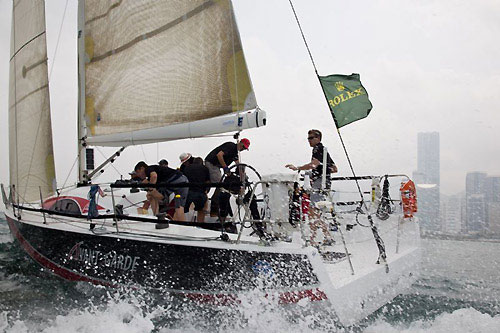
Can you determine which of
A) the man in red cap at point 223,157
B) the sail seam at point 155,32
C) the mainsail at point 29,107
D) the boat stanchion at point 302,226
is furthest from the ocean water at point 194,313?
the sail seam at point 155,32

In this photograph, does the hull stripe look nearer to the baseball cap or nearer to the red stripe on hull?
the red stripe on hull

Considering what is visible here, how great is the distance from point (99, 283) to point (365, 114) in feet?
13.9

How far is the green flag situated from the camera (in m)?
5.76

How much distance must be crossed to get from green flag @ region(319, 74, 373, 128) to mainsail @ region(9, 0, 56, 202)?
538 cm

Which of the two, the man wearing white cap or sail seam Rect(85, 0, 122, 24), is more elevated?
sail seam Rect(85, 0, 122, 24)

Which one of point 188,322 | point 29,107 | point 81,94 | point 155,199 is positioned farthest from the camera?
point 29,107

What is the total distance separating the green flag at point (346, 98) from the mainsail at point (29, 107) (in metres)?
5.38

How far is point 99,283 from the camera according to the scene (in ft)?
18.1

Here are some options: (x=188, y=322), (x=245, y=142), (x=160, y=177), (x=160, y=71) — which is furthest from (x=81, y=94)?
(x=188, y=322)

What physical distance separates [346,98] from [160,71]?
2.84 meters

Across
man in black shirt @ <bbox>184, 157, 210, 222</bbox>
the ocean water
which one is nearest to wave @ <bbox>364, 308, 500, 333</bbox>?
the ocean water

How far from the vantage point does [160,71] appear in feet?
21.5

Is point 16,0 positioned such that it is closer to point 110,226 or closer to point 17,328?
point 110,226

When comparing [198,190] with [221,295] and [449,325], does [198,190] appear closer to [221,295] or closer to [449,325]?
[221,295]
